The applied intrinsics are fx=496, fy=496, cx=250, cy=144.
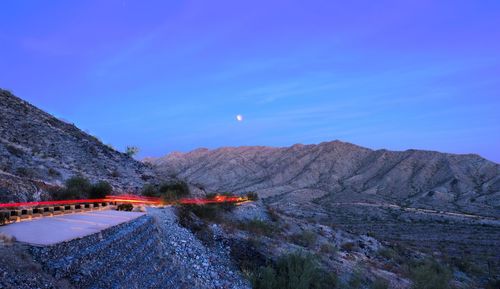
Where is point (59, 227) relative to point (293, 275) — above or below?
above

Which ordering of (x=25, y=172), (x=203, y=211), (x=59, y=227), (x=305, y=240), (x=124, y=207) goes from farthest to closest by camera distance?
(x=305, y=240) < (x=25, y=172) < (x=203, y=211) < (x=124, y=207) < (x=59, y=227)

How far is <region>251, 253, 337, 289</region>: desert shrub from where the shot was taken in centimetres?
1434

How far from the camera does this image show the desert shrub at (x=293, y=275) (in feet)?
47.0

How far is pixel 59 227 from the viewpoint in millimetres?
12992

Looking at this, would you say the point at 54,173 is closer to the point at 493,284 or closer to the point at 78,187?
the point at 78,187

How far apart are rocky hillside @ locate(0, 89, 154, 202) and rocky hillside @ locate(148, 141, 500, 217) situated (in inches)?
952

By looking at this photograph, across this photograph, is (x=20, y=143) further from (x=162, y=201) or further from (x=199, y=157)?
(x=199, y=157)

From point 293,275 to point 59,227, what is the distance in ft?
22.6

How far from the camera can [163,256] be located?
41.2 ft

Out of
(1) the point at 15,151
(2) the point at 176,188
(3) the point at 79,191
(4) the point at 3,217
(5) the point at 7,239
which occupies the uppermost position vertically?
(1) the point at 15,151

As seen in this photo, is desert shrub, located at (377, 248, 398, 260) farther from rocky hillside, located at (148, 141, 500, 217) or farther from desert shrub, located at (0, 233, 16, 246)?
rocky hillside, located at (148, 141, 500, 217)

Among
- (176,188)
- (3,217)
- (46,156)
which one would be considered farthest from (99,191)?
(3,217)

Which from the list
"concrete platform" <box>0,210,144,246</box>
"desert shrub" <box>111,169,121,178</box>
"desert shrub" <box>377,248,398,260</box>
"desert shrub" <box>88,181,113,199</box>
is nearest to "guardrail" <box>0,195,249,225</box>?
"concrete platform" <box>0,210,144,246</box>

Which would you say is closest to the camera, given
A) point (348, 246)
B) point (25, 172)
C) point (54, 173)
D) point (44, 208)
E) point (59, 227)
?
point (59, 227)
